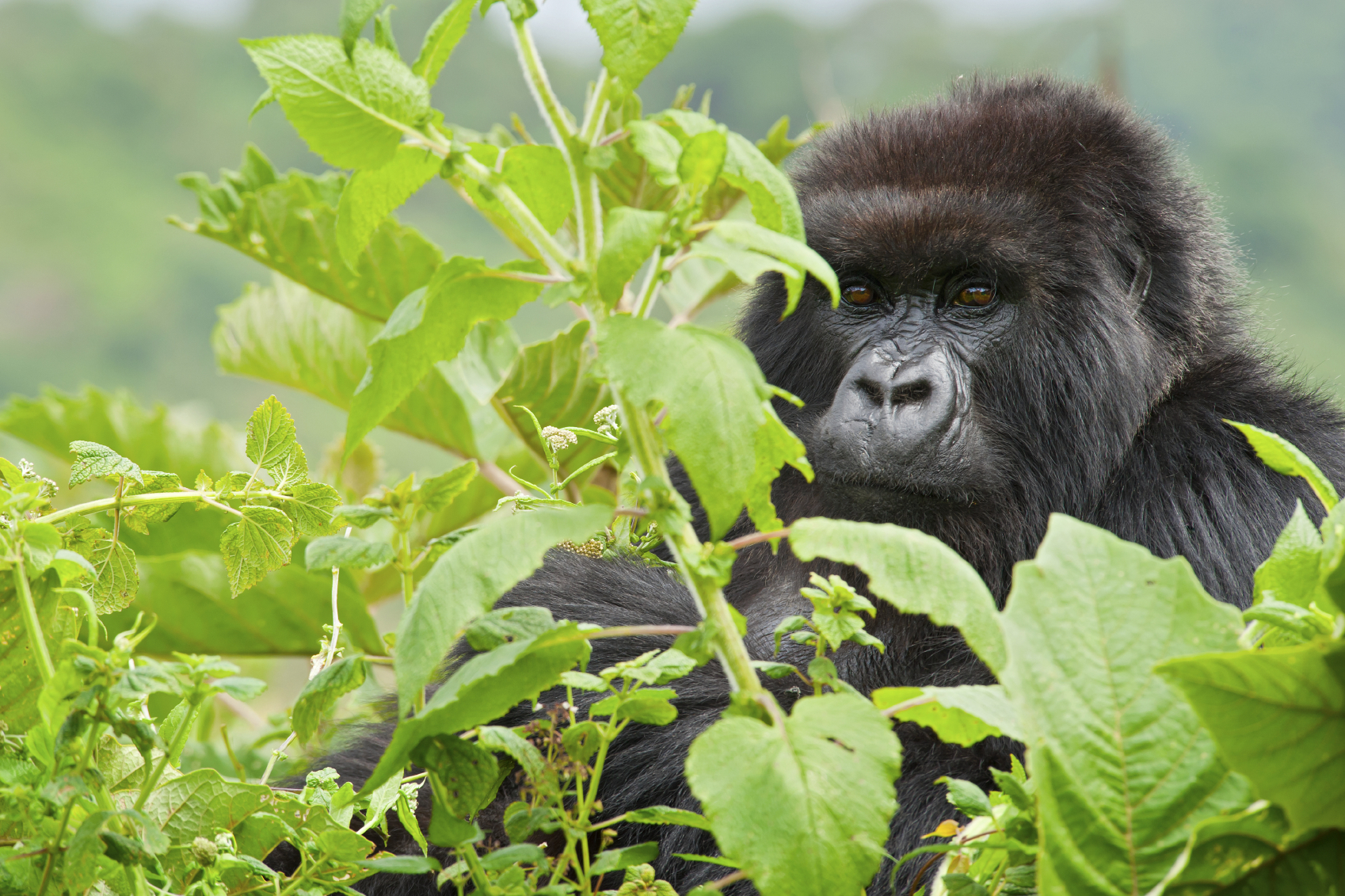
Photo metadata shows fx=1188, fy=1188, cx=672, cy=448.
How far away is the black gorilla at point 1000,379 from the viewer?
201 cm

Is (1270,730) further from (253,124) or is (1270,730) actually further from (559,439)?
(253,124)

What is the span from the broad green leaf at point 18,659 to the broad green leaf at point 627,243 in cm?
61

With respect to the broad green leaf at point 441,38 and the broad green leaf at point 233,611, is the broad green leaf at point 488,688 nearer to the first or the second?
the broad green leaf at point 441,38

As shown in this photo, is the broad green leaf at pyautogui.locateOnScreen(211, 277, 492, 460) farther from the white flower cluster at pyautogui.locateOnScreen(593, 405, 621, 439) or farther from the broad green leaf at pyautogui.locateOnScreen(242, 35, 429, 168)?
the broad green leaf at pyautogui.locateOnScreen(242, 35, 429, 168)

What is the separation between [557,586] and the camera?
202 centimetres

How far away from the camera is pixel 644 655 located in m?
0.98

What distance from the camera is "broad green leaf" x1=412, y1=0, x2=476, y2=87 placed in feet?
2.97

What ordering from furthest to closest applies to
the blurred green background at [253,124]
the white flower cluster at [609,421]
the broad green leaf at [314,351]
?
the blurred green background at [253,124], the broad green leaf at [314,351], the white flower cluster at [609,421]

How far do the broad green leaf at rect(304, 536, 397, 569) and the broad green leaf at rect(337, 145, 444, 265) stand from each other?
240 millimetres

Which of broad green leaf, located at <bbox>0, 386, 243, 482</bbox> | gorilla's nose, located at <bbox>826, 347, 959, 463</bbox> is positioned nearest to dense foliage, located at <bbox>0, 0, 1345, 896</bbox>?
gorilla's nose, located at <bbox>826, 347, 959, 463</bbox>

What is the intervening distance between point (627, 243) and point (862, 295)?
1.60 meters

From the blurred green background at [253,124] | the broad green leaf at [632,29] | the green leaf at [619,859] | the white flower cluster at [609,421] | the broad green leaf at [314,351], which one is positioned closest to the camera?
the broad green leaf at [632,29]

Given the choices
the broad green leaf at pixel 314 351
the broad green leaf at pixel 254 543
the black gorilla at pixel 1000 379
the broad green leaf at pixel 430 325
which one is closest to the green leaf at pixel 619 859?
the broad green leaf at pixel 430 325

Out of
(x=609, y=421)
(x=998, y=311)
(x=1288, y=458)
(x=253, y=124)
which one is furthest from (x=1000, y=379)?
(x=253, y=124)
